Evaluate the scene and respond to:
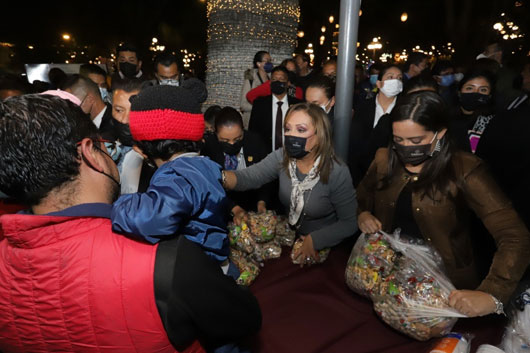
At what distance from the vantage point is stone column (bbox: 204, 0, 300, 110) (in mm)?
5934

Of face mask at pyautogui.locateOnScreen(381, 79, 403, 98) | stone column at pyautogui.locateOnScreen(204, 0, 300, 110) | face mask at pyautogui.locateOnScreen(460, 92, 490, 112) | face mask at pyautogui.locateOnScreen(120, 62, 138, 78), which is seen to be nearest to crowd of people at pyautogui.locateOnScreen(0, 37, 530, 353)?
face mask at pyautogui.locateOnScreen(460, 92, 490, 112)

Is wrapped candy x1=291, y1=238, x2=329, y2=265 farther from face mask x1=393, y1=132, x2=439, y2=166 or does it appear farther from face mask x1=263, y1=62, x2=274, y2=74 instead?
face mask x1=263, y1=62, x2=274, y2=74

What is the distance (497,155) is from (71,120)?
2793 millimetres

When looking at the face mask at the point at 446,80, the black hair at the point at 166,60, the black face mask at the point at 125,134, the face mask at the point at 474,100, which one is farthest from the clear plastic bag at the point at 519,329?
the black hair at the point at 166,60

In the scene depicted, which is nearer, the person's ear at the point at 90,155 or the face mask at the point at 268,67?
the person's ear at the point at 90,155

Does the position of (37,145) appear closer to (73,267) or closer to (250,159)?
(73,267)

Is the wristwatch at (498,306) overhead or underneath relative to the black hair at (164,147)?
underneath

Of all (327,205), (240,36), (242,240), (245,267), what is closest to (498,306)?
(327,205)

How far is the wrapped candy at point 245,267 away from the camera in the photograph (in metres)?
1.93

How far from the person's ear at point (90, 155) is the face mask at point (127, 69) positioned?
4.07 metres

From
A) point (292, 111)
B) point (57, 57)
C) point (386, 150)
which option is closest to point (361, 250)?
point (386, 150)

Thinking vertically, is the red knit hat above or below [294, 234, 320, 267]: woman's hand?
above

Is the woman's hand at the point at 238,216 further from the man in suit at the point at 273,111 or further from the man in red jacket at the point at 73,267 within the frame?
the man in suit at the point at 273,111

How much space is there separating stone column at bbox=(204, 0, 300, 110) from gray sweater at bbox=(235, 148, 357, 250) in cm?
415
